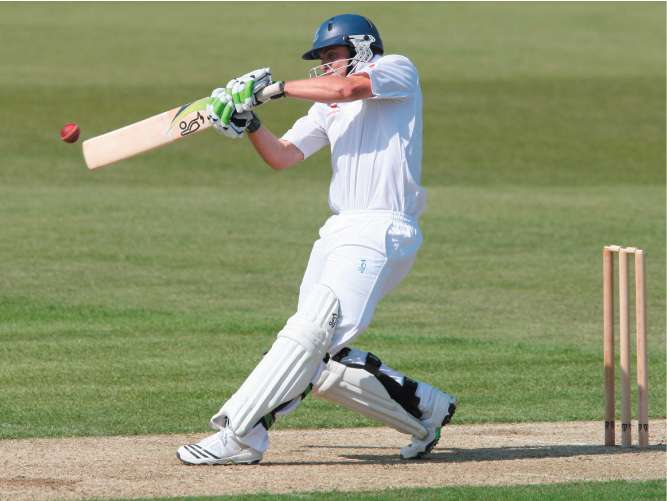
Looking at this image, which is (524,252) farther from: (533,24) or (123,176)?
(533,24)

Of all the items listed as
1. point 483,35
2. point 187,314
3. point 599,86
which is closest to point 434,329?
point 187,314

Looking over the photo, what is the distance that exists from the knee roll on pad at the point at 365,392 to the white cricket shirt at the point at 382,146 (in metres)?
0.73

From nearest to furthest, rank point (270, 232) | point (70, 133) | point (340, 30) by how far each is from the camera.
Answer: point (340, 30), point (70, 133), point (270, 232)

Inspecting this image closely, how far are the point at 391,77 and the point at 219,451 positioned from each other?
72.0 inches

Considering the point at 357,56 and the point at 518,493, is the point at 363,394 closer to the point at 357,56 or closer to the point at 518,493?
the point at 518,493

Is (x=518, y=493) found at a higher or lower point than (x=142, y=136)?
lower

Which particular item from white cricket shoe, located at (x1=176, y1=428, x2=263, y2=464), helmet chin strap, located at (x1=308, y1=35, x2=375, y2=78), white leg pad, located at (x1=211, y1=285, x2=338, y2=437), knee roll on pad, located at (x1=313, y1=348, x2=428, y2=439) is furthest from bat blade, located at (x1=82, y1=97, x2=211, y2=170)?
white cricket shoe, located at (x1=176, y1=428, x2=263, y2=464)

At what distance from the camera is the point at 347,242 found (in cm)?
657

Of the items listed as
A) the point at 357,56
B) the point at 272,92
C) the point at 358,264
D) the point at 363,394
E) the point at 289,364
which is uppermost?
the point at 357,56

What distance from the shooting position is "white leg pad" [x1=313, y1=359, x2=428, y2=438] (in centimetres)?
680

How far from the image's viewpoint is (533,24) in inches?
1774

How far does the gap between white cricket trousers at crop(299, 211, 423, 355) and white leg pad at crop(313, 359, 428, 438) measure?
0.88 feet

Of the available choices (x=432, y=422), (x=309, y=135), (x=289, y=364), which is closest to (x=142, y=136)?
(x=309, y=135)

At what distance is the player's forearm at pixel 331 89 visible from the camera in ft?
21.0
